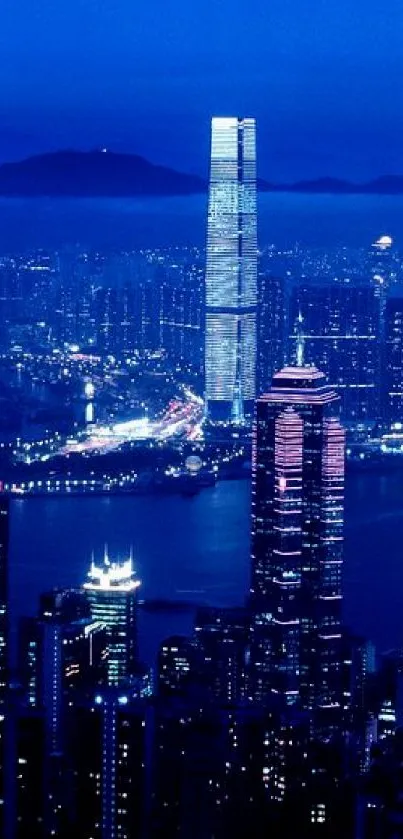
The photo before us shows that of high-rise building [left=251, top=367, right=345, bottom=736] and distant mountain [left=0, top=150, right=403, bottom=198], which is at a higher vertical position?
distant mountain [left=0, top=150, right=403, bottom=198]

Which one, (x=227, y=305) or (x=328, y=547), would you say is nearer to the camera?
(x=328, y=547)

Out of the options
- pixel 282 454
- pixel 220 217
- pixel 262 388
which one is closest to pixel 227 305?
pixel 220 217

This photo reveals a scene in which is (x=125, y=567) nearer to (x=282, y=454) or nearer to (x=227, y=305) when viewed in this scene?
(x=282, y=454)

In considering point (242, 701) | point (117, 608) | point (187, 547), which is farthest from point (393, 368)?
point (242, 701)

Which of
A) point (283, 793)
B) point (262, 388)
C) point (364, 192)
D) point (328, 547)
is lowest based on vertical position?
point (283, 793)

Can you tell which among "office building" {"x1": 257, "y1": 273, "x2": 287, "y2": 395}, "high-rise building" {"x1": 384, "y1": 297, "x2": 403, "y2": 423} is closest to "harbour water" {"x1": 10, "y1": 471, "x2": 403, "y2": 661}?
"office building" {"x1": 257, "y1": 273, "x2": 287, "y2": 395}

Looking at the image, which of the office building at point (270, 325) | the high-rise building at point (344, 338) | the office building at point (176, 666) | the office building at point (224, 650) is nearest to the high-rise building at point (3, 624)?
the office building at point (176, 666)

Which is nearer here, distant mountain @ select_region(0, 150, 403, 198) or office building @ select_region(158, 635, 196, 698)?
office building @ select_region(158, 635, 196, 698)

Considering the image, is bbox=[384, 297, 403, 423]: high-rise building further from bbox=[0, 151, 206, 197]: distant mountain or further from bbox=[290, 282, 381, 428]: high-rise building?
bbox=[0, 151, 206, 197]: distant mountain
